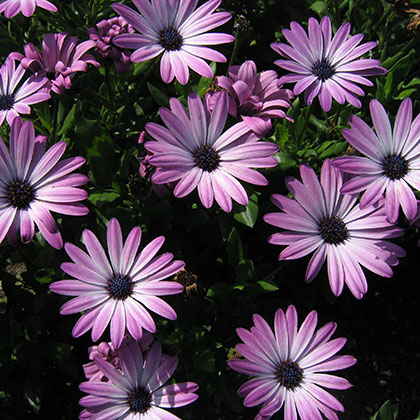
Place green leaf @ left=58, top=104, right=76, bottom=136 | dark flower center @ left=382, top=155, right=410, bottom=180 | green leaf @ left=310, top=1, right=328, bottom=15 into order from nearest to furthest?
dark flower center @ left=382, top=155, right=410, bottom=180
green leaf @ left=58, top=104, right=76, bottom=136
green leaf @ left=310, top=1, right=328, bottom=15

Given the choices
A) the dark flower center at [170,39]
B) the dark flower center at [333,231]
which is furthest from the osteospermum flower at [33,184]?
the dark flower center at [333,231]

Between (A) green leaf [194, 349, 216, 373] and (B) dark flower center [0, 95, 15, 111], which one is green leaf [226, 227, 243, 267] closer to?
(A) green leaf [194, 349, 216, 373]

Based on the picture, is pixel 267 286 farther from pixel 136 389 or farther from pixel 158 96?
pixel 158 96

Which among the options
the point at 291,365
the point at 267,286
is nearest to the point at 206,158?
the point at 267,286

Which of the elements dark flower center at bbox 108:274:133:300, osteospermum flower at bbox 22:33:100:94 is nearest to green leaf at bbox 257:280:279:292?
dark flower center at bbox 108:274:133:300

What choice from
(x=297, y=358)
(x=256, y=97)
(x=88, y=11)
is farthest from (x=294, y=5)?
(x=297, y=358)

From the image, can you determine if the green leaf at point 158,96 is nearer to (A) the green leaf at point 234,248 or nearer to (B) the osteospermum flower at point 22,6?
(B) the osteospermum flower at point 22,6
